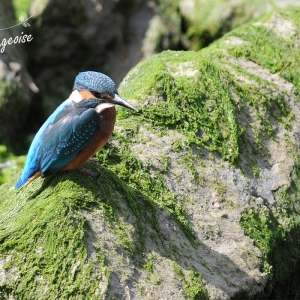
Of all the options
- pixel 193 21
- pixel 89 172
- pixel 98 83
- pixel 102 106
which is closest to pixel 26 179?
pixel 89 172

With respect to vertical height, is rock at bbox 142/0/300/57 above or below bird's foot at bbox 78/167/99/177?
below

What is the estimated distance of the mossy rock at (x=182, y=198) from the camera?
359cm

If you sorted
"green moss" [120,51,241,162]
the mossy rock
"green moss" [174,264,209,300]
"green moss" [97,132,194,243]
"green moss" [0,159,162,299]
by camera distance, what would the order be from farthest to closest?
1. "green moss" [120,51,241,162]
2. "green moss" [97,132,194,243]
3. "green moss" [174,264,209,300]
4. the mossy rock
5. "green moss" [0,159,162,299]

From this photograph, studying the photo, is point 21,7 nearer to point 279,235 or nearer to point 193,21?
point 193,21

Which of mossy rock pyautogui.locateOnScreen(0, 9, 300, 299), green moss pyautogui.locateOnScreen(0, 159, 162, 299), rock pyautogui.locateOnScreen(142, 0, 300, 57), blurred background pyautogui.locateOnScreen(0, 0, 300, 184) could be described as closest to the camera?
green moss pyautogui.locateOnScreen(0, 159, 162, 299)

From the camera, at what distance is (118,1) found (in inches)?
379

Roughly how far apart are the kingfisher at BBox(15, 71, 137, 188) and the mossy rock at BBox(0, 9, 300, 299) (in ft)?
0.41

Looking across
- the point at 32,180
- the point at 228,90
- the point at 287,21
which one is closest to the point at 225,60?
the point at 228,90

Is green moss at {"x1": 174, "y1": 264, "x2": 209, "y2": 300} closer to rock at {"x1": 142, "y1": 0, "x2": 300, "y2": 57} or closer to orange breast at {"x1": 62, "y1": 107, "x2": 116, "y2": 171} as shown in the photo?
orange breast at {"x1": 62, "y1": 107, "x2": 116, "y2": 171}

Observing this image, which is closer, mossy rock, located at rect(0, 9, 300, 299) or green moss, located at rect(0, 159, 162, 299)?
green moss, located at rect(0, 159, 162, 299)

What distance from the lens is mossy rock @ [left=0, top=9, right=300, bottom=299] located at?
3586mm

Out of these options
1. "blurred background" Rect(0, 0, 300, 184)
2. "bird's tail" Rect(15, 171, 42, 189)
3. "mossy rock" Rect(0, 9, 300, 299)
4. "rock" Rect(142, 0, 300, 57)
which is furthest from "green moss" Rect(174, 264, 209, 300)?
"rock" Rect(142, 0, 300, 57)

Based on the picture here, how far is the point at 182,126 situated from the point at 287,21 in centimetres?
227

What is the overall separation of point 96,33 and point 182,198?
5766 millimetres
